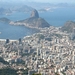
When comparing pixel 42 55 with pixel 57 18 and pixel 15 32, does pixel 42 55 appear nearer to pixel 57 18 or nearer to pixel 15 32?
pixel 15 32

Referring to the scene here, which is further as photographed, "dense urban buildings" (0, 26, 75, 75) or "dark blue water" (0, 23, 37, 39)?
"dark blue water" (0, 23, 37, 39)

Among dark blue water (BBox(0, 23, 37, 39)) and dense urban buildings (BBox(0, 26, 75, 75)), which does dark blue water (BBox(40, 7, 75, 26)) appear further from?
dense urban buildings (BBox(0, 26, 75, 75))

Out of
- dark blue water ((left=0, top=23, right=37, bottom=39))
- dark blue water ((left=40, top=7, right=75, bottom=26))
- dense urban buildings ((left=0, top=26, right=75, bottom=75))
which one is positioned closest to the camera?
dense urban buildings ((left=0, top=26, right=75, bottom=75))

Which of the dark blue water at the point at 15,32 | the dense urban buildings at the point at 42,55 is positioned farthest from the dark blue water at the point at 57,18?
the dense urban buildings at the point at 42,55

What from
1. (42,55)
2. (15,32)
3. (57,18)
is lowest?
(57,18)

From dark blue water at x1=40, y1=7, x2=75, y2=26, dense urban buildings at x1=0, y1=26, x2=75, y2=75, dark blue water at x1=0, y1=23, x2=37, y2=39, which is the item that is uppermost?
dense urban buildings at x1=0, y1=26, x2=75, y2=75

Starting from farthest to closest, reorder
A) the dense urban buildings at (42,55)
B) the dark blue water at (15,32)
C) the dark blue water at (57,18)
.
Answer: the dark blue water at (57,18), the dark blue water at (15,32), the dense urban buildings at (42,55)

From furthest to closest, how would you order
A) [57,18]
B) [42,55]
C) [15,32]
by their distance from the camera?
[57,18] < [15,32] < [42,55]

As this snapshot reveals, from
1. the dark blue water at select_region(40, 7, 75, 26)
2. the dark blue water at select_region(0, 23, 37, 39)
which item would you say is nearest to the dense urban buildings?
the dark blue water at select_region(0, 23, 37, 39)

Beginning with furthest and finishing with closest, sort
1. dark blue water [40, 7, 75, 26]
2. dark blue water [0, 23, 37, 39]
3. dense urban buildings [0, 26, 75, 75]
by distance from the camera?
dark blue water [40, 7, 75, 26] → dark blue water [0, 23, 37, 39] → dense urban buildings [0, 26, 75, 75]

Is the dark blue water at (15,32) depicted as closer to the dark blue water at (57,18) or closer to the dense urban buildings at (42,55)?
the dense urban buildings at (42,55)

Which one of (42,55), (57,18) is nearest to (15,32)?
(42,55)
